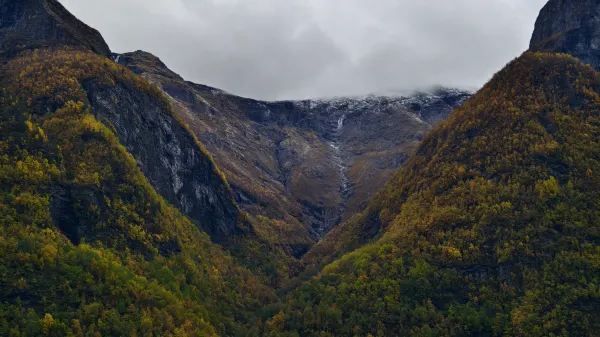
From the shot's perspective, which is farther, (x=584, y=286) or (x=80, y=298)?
(x=584, y=286)

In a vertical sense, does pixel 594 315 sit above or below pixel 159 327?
above

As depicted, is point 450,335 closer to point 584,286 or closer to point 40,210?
point 584,286

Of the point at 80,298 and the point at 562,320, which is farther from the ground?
the point at 562,320

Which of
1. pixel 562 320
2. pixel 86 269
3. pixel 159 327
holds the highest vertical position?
pixel 562 320

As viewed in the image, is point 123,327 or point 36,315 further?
point 123,327

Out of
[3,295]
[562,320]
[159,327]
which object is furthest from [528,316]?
[3,295]

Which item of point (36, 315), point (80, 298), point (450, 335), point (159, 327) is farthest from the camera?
point (450, 335)

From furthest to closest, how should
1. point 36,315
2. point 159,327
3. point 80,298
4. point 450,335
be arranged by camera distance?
1. point 450,335
2. point 159,327
3. point 80,298
4. point 36,315

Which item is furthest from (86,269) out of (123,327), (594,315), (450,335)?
(594,315)

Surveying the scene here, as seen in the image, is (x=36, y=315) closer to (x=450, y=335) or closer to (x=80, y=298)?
(x=80, y=298)
